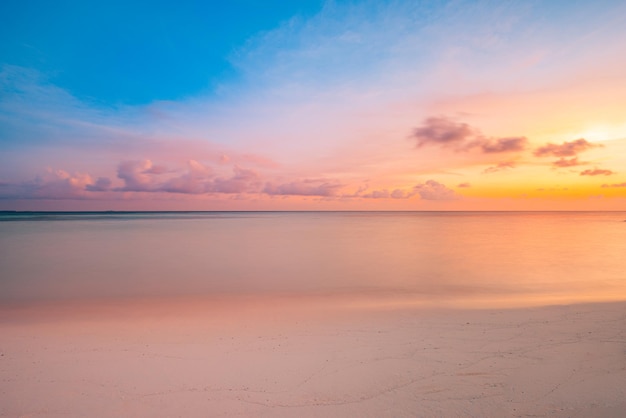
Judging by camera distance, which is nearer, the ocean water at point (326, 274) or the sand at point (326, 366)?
the sand at point (326, 366)

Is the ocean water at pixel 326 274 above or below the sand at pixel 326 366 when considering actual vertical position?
below

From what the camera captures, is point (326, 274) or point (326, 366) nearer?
point (326, 366)

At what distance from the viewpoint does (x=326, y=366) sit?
18.6 ft

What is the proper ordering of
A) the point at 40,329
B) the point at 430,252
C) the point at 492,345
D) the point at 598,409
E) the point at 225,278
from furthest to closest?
1. the point at 430,252
2. the point at 225,278
3. the point at 40,329
4. the point at 492,345
5. the point at 598,409

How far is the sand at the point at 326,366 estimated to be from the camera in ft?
15.0

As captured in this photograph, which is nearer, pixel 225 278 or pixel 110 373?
pixel 110 373

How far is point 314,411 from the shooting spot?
4.48m

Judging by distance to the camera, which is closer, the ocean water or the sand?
the sand

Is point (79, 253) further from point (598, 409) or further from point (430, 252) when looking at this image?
point (598, 409)

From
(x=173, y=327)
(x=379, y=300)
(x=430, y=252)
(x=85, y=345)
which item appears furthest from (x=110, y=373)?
(x=430, y=252)

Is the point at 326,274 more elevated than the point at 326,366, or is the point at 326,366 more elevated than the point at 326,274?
the point at 326,366

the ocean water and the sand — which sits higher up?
the sand

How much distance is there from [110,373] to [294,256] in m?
19.4

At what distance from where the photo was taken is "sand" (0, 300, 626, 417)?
458 centimetres
